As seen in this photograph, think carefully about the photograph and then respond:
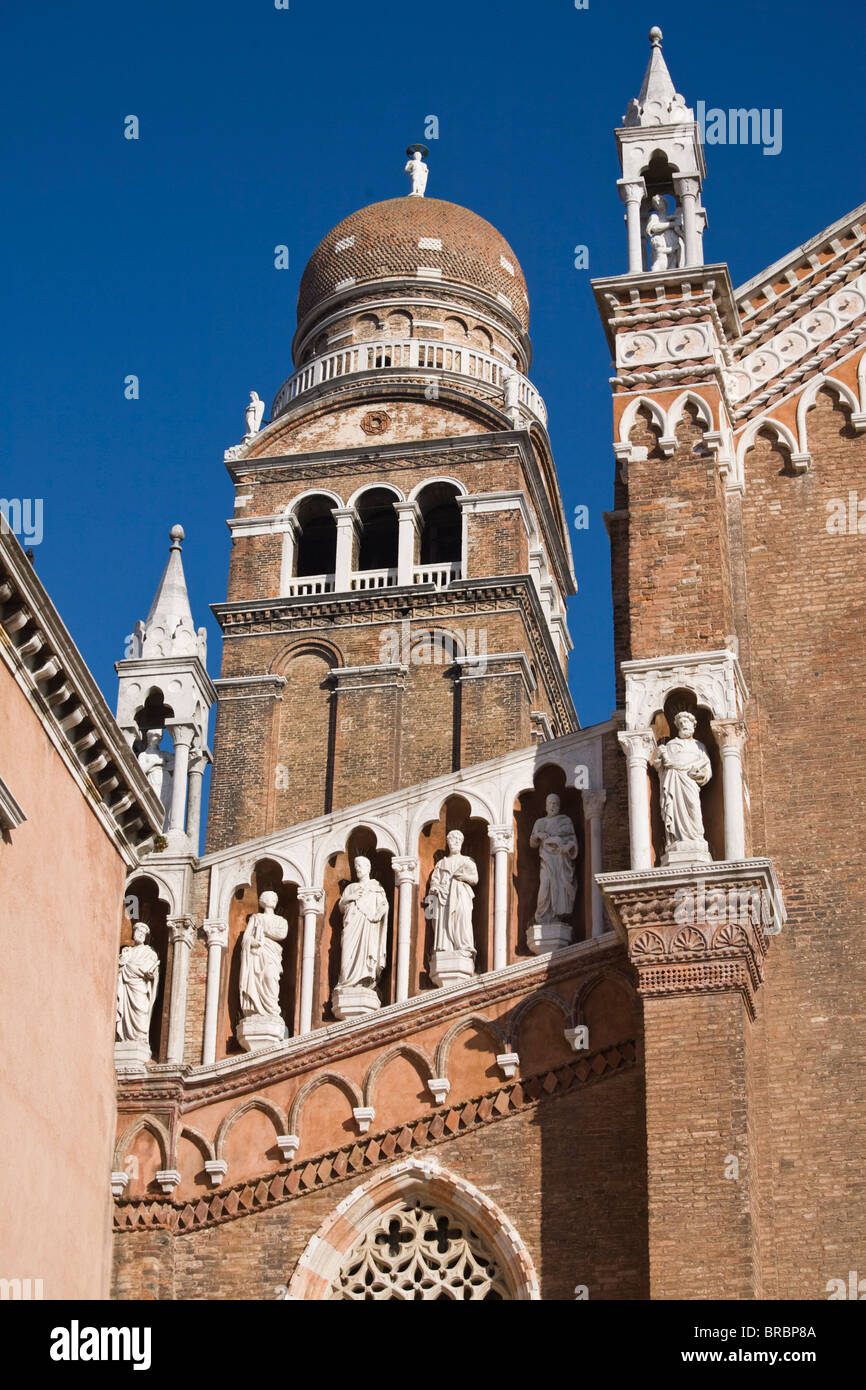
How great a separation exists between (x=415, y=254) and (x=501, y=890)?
2334 centimetres

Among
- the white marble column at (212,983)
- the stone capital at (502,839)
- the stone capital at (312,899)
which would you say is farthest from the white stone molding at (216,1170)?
the stone capital at (502,839)

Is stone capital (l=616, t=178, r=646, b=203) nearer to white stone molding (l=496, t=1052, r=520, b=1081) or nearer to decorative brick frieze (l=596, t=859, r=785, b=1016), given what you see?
decorative brick frieze (l=596, t=859, r=785, b=1016)

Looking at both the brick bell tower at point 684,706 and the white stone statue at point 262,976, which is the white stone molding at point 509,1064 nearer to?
the brick bell tower at point 684,706


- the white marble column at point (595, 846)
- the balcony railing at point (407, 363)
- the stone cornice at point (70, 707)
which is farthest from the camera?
the balcony railing at point (407, 363)

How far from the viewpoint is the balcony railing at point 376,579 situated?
3438 cm

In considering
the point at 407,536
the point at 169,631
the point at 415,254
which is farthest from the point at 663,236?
the point at 415,254

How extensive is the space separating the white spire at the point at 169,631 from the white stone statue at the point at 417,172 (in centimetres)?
2163

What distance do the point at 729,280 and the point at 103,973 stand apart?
8.49 metres

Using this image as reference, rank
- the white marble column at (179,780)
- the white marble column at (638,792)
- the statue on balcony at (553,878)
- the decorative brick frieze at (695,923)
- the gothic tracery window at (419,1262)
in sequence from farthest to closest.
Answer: the white marble column at (179,780), the statue on balcony at (553,878), the gothic tracery window at (419,1262), the white marble column at (638,792), the decorative brick frieze at (695,923)

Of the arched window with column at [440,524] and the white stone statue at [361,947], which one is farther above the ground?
the arched window with column at [440,524]

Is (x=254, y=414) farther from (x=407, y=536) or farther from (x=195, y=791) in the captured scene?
(x=195, y=791)

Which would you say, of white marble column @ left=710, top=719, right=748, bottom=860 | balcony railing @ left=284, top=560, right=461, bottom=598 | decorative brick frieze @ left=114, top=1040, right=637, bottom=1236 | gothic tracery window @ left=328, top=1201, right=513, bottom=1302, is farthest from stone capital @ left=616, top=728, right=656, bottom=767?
balcony railing @ left=284, top=560, right=461, bottom=598
